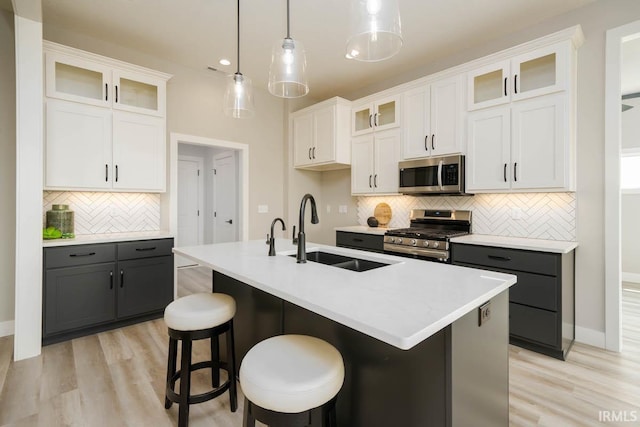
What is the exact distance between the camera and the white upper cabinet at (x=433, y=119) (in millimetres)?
3281

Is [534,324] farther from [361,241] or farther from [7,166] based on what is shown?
[7,166]

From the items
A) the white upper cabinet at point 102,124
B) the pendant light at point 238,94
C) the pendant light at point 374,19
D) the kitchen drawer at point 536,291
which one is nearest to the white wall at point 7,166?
the white upper cabinet at point 102,124

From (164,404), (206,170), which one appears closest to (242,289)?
(164,404)

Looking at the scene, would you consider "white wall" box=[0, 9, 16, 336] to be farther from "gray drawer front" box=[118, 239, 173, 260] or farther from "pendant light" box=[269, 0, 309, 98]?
"pendant light" box=[269, 0, 309, 98]

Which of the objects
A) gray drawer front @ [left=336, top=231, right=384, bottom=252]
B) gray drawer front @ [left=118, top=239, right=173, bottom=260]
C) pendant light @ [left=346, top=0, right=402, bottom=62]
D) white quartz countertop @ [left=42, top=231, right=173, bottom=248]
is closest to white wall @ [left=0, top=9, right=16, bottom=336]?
white quartz countertop @ [left=42, top=231, right=173, bottom=248]

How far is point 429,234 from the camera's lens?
328cm

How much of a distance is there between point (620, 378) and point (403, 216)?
247 centimetres

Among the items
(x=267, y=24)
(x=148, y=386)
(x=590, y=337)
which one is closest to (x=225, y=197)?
(x=267, y=24)

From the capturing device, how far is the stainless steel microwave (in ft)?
10.6

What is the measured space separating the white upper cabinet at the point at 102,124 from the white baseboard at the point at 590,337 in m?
4.40

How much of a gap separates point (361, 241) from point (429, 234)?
3.07ft

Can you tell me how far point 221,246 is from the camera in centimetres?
248

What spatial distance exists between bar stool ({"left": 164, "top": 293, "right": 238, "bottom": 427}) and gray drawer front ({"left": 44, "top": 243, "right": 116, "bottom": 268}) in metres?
1.61

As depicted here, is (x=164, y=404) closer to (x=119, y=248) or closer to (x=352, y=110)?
(x=119, y=248)
